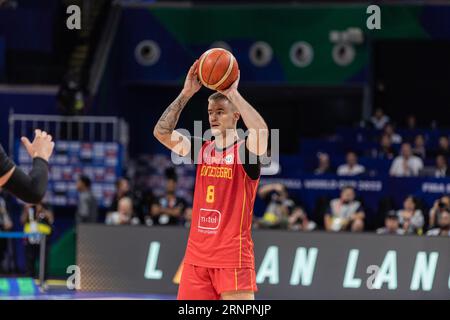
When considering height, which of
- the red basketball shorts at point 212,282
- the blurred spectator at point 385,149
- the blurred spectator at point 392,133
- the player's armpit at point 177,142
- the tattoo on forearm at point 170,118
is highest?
the tattoo on forearm at point 170,118

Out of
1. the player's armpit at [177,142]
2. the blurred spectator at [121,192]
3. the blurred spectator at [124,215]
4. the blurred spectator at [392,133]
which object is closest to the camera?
the player's armpit at [177,142]

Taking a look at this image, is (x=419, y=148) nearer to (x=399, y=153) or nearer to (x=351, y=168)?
(x=399, y=153)

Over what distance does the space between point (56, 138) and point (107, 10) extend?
3.86m

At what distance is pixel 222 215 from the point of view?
292 inches

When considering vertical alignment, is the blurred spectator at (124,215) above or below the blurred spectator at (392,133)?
below

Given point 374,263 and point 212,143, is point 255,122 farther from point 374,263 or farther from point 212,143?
point 374,263

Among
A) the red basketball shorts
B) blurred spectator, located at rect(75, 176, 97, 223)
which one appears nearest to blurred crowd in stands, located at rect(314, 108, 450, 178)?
blurred spectator, located at rect(75, 176, 97, 223)

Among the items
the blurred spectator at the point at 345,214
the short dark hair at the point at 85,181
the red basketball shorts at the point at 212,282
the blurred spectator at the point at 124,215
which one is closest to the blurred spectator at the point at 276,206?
the blurred spectator at the point at 345,214

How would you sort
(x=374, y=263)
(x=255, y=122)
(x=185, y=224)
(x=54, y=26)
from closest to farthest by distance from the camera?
(x=255, y=122) → (x=374, y=263) → (x=185, y=224) → (x=54, y=26)

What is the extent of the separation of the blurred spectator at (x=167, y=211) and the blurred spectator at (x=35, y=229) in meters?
1.63

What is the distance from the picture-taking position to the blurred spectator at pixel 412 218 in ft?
49.0

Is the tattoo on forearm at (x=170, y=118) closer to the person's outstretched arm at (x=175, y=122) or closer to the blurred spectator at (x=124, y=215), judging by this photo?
the person's outstretched arm at (x=175, y=122)
